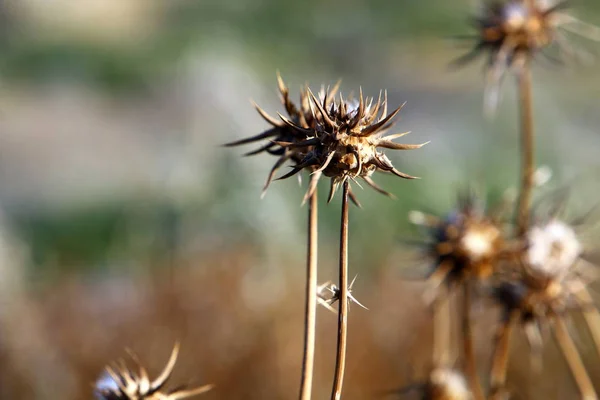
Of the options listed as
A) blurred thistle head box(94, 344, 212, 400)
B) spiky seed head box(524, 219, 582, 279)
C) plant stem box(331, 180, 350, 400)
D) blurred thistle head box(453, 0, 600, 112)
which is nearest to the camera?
plant stem box(331, 180, 350, 400)

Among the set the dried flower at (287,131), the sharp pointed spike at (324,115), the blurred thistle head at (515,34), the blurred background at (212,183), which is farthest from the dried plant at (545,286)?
the sharp pointed spike at (324,115)

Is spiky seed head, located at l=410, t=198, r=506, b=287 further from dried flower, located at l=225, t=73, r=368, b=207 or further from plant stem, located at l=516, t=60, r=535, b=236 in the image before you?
dried flower, located at l=225, t=73, r=368, b=207

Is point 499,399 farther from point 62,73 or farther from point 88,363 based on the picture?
point 62,73

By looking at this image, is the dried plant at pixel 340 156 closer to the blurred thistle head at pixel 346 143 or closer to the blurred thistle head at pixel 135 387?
the blurred thistle head at pixel 346 143

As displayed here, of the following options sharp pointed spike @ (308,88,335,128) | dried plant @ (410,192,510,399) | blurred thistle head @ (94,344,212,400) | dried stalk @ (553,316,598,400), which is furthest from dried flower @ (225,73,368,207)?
dried stalk @ (553,316,598,400)

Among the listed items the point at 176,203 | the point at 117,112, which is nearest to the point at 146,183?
the point at 176,203
